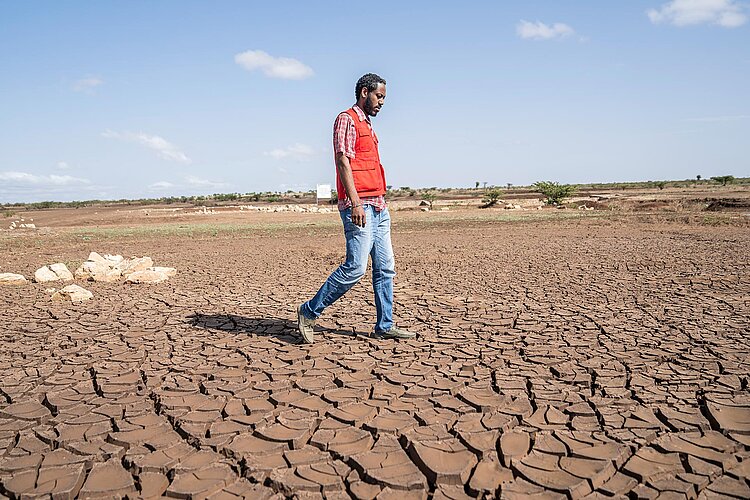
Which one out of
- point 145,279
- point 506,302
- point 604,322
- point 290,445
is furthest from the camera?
point 145,279

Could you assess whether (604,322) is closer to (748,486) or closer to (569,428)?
(569,428)

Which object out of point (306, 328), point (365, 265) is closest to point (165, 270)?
point (306, 328)

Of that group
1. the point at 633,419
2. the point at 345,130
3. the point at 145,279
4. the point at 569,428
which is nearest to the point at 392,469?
the point at 569,428

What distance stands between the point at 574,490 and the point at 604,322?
309 centimetres

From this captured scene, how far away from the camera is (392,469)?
2541 mm

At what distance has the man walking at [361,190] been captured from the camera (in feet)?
13.3

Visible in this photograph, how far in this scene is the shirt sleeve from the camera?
404cm

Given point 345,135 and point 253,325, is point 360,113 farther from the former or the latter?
point 253,325

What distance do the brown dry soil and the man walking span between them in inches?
24.7

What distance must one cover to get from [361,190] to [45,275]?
21.3 feet

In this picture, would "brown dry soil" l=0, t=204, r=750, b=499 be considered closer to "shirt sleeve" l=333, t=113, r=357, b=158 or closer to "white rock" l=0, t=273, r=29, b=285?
"white rock" l=0, t=273, r=29, b=285

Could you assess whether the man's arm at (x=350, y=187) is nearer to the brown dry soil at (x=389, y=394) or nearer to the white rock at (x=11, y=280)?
the brown dry soil at (x=389, y=394)

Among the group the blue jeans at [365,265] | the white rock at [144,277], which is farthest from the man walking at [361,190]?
the white rock at [144,277]

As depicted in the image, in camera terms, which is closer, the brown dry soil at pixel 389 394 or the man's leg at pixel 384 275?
the brown dry soil at pixel 389 394
